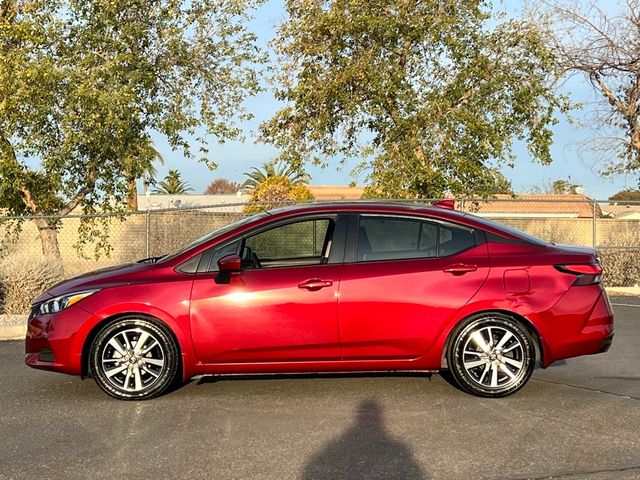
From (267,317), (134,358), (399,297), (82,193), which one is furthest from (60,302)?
(82,193)

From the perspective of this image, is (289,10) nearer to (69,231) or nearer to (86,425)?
(69,231)

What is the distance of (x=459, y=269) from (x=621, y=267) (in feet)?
36.7

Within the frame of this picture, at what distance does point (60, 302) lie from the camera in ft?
19.4

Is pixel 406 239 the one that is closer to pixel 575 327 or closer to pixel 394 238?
pixel 394 238

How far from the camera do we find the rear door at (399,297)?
18.9 ft

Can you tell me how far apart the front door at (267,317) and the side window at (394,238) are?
37cm

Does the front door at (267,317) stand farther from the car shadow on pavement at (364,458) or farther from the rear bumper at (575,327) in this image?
the rear bumper at (575,327)

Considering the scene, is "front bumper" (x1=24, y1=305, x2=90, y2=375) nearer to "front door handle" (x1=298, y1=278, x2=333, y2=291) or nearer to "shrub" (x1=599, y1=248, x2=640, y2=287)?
"front door handle" (x1=298, y1=278, x2=333, y2=291)

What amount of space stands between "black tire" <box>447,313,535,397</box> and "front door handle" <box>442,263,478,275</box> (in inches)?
15.0

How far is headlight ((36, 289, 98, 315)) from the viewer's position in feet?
19.2

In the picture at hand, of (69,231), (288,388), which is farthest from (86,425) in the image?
(69,231)

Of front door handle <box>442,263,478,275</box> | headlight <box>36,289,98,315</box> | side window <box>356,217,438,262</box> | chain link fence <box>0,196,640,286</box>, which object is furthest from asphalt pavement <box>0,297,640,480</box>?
chain link fence <box>0,196,640,286</box>

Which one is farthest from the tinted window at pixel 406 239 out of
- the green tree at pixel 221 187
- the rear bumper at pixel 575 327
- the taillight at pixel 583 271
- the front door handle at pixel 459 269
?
the green tree at pixel 221 187

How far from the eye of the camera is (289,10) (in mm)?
17250
